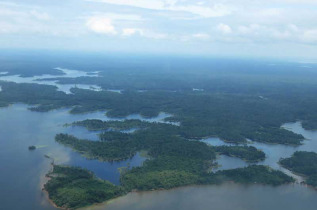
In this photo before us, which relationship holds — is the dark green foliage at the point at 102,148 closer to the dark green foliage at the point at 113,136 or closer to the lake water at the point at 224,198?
the dark green foliage at the point at 113,136

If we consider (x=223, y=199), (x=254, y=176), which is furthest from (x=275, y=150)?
(x=223, y=199)

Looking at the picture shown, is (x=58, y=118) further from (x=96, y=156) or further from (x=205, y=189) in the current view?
(x=205, y=189)

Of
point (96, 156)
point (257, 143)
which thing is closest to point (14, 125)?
point (96, 156)

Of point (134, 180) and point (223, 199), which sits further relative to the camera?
point (134, 180)

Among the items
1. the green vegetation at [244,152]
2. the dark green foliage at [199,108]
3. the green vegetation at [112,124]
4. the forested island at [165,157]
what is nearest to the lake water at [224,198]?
the forested island at [165,157]

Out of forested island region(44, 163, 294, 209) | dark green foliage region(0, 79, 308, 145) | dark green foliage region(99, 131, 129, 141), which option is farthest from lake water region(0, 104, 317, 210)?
dark green foliage region(0, 79, 308, 145)

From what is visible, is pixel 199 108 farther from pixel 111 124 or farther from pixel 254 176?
pixel 254 176

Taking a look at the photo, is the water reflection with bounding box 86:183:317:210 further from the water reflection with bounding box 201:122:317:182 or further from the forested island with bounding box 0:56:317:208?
the water reflection with bounding box 201:122:317:182
